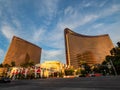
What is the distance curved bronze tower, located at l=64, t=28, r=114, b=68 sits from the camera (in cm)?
18750

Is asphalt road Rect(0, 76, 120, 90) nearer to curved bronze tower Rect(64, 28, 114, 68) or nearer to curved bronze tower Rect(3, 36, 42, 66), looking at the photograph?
curved bronze tower Rect(3, 36, 42, 66)

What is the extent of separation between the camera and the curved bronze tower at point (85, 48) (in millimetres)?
187500

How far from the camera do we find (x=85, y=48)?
193250 millimetres

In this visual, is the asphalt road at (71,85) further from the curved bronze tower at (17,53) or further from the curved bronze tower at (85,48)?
the curved bronze tower at (85,48)

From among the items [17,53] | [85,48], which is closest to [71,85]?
[17,53]

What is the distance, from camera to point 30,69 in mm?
110562

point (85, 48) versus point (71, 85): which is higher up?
point (85, 48)

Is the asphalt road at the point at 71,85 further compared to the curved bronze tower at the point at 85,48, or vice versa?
the curved bronze tower at the point at 85,48

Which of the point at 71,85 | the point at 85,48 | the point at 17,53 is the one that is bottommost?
the point at 71,85

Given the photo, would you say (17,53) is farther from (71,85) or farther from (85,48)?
(71,85)

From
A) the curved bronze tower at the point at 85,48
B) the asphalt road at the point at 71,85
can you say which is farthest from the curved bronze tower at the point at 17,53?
the asphalt road at the point at 71,85

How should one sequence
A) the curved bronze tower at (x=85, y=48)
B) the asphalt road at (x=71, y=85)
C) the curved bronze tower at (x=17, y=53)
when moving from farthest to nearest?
the curved bronze tower at (x=85, y=48) → the curved bronze tower at (x=17, y=53) → the asphalt road at (x=71, y=85)

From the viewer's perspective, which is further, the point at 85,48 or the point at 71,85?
the point at 85,48

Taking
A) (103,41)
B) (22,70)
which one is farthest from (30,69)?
(103,41)
